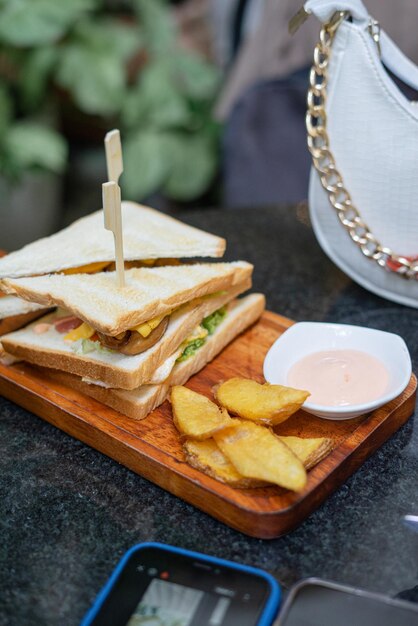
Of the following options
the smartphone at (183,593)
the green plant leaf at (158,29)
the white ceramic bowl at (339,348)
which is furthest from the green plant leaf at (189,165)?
the smartphone at (183,593)

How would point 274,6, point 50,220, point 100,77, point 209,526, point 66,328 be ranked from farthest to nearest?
point 50,220, point 100,77, point 274,6, point 66,328, point 209,526

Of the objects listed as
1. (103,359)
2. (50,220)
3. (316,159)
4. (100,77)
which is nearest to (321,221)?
(316,159)

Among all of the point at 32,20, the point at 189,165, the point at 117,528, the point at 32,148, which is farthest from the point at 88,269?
the point at 189,165

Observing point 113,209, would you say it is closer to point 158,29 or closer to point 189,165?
point 189,165

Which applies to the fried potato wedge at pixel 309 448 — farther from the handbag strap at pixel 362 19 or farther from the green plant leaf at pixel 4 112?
the green plant leaf at pixel 4 112

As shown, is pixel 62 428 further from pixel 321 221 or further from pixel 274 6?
pixel 274 6
